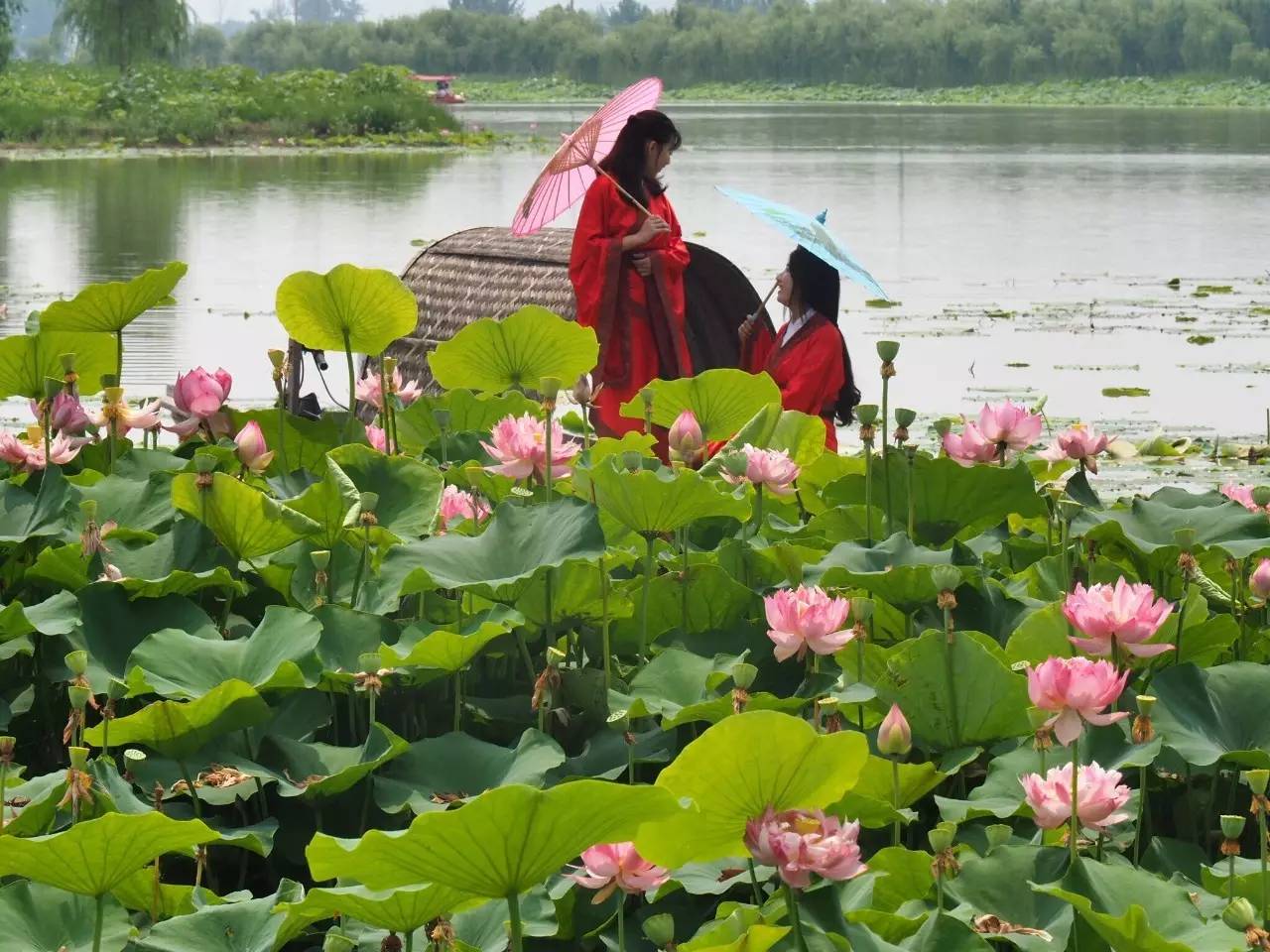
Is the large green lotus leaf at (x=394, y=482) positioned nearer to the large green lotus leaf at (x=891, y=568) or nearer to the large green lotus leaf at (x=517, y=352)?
the large green lotus leaf at (x=517, y=352)

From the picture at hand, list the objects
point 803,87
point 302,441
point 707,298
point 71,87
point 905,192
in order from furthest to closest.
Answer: point 803,87 → point 71,87 → point 905,192 → point 707,298 → point 302,441

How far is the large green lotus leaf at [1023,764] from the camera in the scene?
121 centimetres

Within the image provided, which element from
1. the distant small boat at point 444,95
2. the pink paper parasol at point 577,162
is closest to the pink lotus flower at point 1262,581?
the pink paper parasol at point 577,162

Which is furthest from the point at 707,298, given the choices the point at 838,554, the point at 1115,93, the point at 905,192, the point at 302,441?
the point at 1115,93

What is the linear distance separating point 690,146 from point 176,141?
565 centimetres

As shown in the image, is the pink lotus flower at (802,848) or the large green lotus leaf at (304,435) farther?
the large green lotus leaf at (304,435)

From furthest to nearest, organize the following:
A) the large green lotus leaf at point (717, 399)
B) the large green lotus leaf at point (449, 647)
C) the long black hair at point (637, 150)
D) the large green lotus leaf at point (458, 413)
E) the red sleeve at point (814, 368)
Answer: the long black hair at point (637, 150) < the red sleeve at point (814, 368) < the large green lotus leaf at point (458, 413) < the large green lotus leaf at point (717, 399) < the large green lotus leaf at point (449, 647)

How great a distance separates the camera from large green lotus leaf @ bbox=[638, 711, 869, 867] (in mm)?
968

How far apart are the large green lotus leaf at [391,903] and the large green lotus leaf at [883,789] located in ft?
0.92

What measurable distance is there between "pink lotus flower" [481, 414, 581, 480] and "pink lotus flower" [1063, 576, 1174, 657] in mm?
541

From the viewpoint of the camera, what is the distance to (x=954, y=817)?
1.21 meters

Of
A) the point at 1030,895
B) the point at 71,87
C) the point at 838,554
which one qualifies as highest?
the point at 71,87

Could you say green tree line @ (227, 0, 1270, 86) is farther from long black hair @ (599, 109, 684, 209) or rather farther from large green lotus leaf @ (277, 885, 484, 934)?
large green lotus leaf @ (277, 885, 484, 934)

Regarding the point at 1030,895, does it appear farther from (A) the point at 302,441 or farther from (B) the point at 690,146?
(B) the point at 690,146
